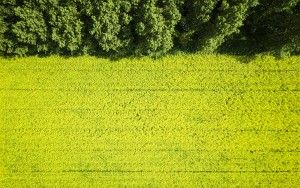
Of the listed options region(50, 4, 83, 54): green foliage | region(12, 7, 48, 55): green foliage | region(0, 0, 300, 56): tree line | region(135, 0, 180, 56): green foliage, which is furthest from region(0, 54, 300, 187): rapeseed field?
region(135, 0, 180, 56): green foliage

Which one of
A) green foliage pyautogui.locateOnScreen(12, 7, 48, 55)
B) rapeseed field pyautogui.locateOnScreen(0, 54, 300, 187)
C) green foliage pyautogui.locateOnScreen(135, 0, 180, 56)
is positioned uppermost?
green foliage pyautogui.locateOnScreen(135, 0, 180, 56)

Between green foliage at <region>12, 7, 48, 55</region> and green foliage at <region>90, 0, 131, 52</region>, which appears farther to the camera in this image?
green foliage at <region>12, 7, 48, 55</region>

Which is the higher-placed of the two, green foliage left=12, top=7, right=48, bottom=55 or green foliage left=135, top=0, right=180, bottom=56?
green foliage left=135, top=0, right=180, bottom=56

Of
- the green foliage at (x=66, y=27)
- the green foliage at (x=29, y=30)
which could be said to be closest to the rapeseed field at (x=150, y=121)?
the green foliage at (x=29, y=30)

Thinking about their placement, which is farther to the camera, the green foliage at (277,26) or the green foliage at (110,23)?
the green foliage at (277,26)

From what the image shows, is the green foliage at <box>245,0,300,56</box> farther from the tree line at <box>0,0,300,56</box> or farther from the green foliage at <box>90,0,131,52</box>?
the green foliage at <box>90,0,131,52</box>

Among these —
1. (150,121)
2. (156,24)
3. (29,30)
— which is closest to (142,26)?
(156,24)

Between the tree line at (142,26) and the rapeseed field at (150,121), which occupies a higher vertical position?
the tree line at (142,26)

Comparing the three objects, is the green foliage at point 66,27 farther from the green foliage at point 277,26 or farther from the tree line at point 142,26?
the green foliage at point 277,26
